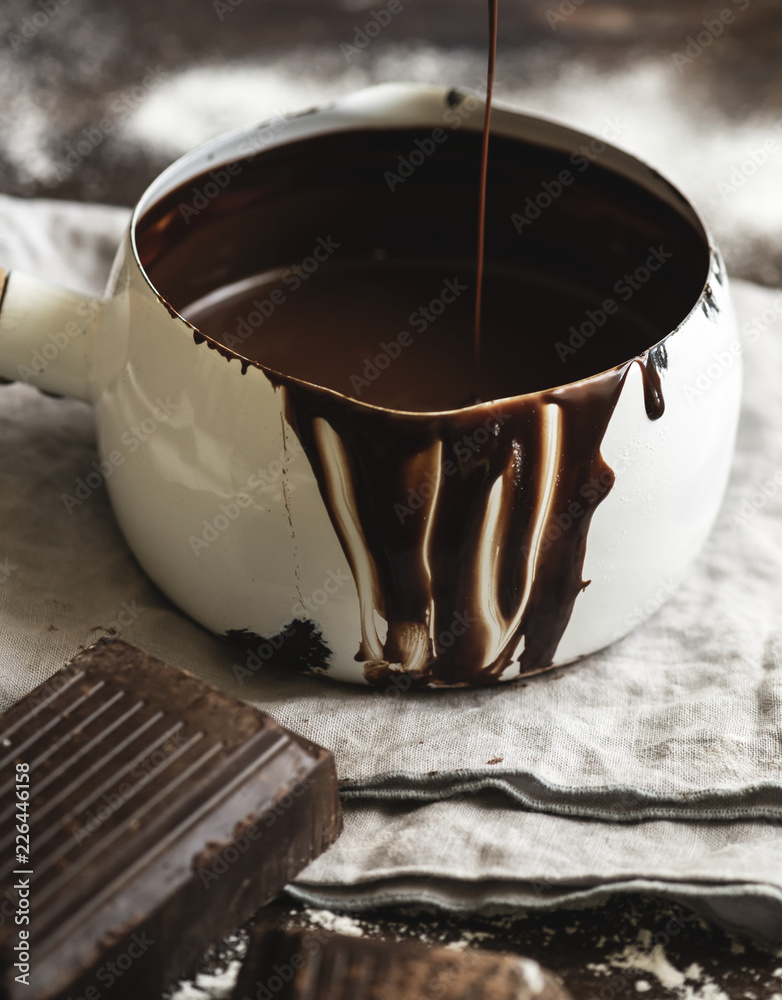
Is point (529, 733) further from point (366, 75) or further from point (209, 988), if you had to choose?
point (366, 75)

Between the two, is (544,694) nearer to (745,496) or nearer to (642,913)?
(642,913)

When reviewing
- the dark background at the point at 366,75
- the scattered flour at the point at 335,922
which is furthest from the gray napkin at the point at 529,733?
the dark background at the point at 366,75

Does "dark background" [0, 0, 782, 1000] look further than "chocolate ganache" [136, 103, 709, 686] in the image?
Yes

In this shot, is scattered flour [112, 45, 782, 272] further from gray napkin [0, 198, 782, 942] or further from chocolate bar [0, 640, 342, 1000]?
chocolate bar [0, 640, 342, 1000]

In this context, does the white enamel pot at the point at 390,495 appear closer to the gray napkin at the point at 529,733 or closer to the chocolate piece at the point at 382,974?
the gray napkin at the point at 529,733

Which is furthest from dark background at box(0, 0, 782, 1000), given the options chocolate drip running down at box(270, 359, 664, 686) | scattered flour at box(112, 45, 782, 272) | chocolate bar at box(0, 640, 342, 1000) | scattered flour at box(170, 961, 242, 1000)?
scattered flour at box(170, 961, 242, 1000)

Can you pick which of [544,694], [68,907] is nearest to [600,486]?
[544,694]

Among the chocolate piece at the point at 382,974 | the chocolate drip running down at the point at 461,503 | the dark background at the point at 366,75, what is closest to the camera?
the chocolate piece at the point at 382,974
